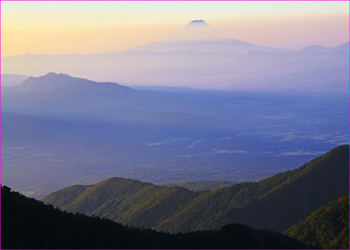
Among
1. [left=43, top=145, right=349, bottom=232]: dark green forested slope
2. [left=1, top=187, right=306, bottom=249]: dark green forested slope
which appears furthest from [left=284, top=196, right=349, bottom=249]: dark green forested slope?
[left=1, top=187, right=306, bottom=249]: dark green forested slope

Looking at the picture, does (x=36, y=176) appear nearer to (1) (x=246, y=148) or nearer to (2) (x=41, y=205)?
(1) (x=246, y=148)

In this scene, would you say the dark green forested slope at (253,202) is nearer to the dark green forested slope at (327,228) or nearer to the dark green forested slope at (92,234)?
the dark green forested slope at (327,228)

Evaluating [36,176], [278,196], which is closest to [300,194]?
[278,196]

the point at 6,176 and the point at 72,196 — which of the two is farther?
the point at 6,176

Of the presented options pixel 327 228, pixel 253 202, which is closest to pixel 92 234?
pixel 327 228

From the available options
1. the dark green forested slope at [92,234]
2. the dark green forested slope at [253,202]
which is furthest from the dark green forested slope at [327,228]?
the dark green forested slope at [92,234]

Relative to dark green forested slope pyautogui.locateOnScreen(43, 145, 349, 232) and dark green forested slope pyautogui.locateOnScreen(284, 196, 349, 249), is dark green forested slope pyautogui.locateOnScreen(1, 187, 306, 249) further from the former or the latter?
dark green forested slope pyautogui.locateOnScreen(43, 145, 349, 232)

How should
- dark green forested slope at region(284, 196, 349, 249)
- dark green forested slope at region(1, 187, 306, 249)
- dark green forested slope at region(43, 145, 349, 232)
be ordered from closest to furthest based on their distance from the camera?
dark green forested slope at region(1, 187, 306, 249)
dark green forested slope at region(284, 196, 349, 249)
dark green forested slope at region(43, 145, 349, 232)
